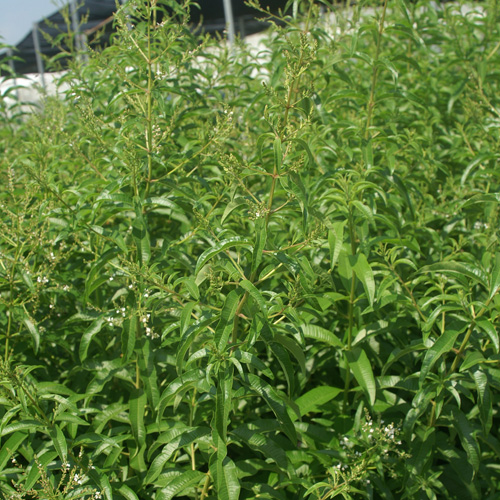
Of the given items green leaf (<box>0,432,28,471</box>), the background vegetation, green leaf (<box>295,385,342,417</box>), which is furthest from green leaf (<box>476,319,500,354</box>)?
green leaf (<box>0,432,28,471</box>)

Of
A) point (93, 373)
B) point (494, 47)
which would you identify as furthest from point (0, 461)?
point (494, 47)

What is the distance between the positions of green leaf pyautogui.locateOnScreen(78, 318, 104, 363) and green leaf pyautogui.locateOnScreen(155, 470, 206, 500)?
2.60 feet

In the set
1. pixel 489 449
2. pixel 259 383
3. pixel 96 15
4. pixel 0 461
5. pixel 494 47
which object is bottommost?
pixel 489 449

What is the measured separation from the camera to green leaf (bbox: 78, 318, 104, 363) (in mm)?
2826

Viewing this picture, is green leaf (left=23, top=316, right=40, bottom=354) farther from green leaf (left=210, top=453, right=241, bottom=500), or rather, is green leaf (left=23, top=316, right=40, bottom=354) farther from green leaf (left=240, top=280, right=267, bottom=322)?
green leaf (left=240, top=280, right=267, bottom=322)

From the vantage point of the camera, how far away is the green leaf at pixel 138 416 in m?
2.74

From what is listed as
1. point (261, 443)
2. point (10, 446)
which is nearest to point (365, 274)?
point (261, 443)

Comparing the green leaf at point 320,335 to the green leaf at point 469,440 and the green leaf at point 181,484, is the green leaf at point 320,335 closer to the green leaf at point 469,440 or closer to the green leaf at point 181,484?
the green leaf at point 469,440

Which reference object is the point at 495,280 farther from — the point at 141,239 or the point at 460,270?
the point at 141,239

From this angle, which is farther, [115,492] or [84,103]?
[84,103]

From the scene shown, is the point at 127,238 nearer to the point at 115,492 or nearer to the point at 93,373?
the point at 93,373

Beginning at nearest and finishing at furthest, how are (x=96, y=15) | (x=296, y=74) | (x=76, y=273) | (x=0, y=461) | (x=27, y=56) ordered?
(x=296, y=74)
(x=0, y=461)
(x=76, y=273)
(x=96, y=15)
(x=27, y=56)

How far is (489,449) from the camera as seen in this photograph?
3.15m

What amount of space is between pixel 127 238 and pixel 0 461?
1.31 m
